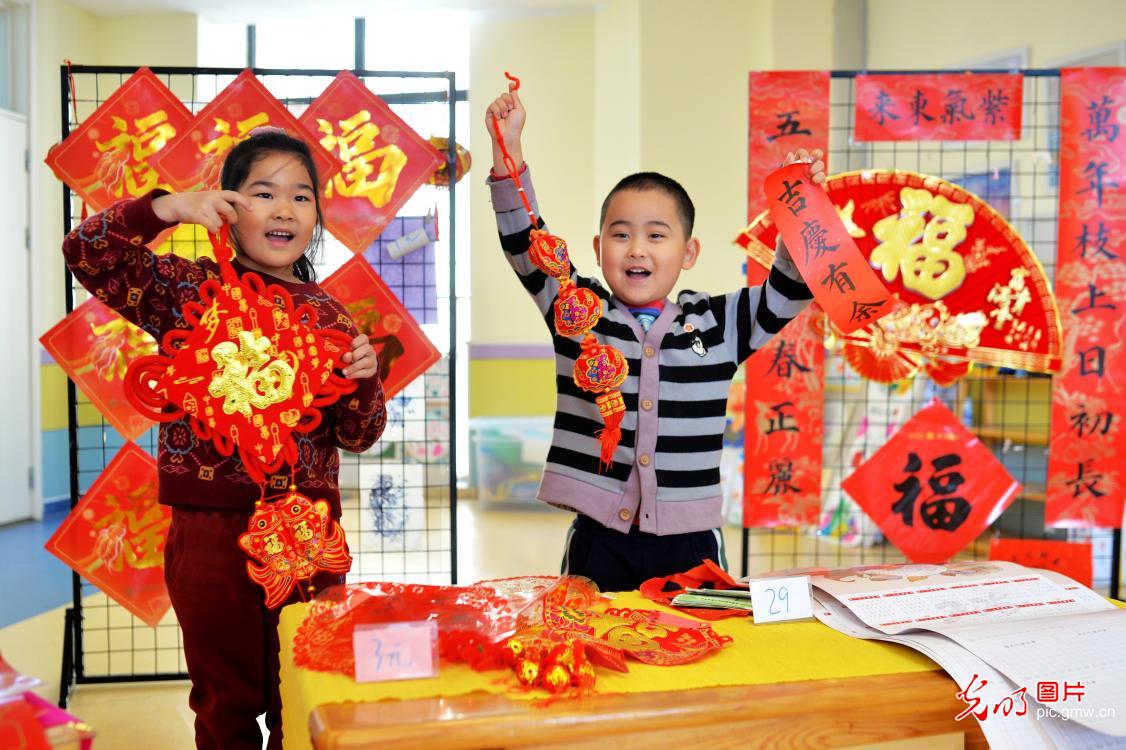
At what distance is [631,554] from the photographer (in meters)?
1.75

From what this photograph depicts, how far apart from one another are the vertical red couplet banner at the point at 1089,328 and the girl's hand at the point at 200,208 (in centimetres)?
260

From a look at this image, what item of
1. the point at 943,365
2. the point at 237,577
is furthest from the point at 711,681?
the point at 943,365

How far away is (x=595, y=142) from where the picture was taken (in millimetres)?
6258

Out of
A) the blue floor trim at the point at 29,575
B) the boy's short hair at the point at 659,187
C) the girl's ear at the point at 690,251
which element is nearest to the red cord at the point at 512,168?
the boy's short hair at the point at 659,187

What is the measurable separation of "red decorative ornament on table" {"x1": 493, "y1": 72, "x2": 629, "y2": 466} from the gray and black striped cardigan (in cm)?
10

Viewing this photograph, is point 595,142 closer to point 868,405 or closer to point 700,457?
point 868,405

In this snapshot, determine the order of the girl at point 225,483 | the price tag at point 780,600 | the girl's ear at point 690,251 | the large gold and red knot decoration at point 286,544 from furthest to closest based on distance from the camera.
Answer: the girl's ear at point 690,251, the girl at point 225,483, the large gold and red knot decoration at point 286,544, the price tag at point 780,600

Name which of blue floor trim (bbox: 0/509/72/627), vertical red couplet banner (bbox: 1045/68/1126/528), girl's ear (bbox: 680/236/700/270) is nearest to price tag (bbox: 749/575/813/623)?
girl's ear (bbox: 680/236/700/270)

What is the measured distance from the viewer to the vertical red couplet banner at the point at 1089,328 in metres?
2.99

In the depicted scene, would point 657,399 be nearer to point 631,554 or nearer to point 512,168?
point 631,554

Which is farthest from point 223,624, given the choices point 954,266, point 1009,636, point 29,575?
point 29,575

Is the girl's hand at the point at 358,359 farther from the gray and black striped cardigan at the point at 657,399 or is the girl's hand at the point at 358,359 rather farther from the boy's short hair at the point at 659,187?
the boy's short hair at the point at 659,187

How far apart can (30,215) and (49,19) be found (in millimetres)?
1179

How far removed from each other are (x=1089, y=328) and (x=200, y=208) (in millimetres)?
2708
